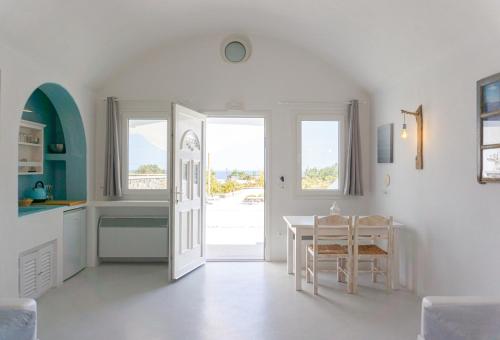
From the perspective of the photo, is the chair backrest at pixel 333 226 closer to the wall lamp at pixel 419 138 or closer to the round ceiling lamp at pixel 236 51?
the wall lamp at pixel 419 138

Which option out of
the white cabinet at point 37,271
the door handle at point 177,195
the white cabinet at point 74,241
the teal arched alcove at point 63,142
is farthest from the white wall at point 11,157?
the door handle at point 177,195

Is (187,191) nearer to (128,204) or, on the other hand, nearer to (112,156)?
(128,204)

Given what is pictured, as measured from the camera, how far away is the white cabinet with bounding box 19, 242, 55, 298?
3484 mm

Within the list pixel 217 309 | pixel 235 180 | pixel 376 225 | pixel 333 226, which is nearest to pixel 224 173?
pixel 235 180

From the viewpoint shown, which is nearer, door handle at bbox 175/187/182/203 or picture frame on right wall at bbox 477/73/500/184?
picture frame on right wall at bbox 477/73/500/184

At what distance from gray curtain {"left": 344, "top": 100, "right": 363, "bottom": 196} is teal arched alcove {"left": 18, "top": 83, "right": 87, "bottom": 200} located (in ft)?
11.7

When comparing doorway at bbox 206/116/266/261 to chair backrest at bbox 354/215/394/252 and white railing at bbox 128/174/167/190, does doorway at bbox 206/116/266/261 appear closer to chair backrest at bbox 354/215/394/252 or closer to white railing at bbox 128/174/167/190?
white railing at bbox 128/174/167/190

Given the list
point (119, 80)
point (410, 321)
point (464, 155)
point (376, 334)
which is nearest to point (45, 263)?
point (119, 80)

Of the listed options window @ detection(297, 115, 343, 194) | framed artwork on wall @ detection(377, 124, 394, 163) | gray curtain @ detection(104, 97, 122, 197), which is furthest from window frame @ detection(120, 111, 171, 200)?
framed artwork on wall @ detection(377, 124, 394, 163)

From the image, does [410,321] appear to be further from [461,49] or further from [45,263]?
[45,263]

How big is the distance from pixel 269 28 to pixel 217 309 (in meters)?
3.53

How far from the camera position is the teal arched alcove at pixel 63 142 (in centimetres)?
454

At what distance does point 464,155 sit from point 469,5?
1181 mm

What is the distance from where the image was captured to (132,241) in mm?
4945
